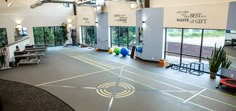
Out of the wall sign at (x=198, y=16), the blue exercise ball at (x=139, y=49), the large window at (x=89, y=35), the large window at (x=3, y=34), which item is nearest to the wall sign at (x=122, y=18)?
the blue exercise ball at (x=139, y=49)

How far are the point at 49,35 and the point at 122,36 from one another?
26.9 ft

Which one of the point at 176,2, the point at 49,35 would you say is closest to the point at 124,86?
the point at 176,2

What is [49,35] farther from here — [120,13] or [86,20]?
[120,13]

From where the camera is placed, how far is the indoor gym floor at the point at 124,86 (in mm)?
5777

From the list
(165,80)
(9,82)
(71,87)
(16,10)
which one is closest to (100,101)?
(71,87)

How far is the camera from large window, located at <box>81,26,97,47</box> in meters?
17.2

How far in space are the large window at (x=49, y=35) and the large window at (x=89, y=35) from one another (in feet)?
6.56

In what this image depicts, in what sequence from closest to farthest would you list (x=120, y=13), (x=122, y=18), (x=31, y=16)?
(x=122, y=18), (x=120, y=13), (x=31, y=16)

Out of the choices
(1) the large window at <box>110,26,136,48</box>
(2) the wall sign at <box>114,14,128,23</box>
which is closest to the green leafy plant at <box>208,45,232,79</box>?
(1) the large window at <box>110,26,136,48</box>

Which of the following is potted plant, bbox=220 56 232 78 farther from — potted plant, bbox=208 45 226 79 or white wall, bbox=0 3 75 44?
white wall, bbox=0 3 75 44

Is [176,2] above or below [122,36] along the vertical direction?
above

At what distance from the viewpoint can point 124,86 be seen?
7.38 meters

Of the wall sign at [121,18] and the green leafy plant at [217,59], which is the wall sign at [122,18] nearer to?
the wall sign at [121,18]

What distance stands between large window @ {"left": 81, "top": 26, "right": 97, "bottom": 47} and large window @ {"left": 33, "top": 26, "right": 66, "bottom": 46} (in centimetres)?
200
